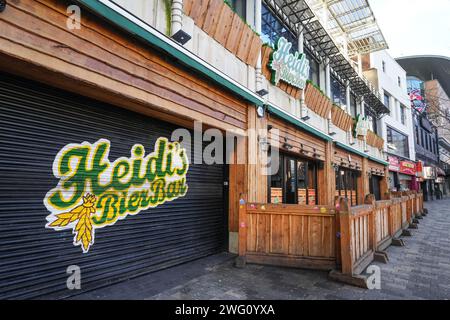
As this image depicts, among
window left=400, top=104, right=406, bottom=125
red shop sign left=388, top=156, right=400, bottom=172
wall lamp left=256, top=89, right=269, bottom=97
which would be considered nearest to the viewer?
wall lamp left=256, top=89, right=269, bottom=97

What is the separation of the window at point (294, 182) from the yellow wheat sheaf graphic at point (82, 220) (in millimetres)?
5563

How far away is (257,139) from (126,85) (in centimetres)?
408

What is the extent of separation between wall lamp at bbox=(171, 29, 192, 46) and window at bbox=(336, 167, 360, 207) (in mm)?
11908

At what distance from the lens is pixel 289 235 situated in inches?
215

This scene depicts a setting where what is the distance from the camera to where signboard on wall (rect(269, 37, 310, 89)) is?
815 centimetres

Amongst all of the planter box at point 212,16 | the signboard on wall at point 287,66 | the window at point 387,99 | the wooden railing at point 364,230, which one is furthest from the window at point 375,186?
the planter box at point 212,16

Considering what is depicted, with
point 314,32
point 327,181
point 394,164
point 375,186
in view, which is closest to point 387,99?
point 394,164

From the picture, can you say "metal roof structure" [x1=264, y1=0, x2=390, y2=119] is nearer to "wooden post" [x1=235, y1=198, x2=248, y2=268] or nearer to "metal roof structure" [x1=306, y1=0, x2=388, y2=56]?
"metal roof structure" [x1=306, y1=0, x2=388, y2=56]

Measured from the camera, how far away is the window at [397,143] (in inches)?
951

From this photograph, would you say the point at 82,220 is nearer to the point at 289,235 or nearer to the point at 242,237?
the point at 242,237

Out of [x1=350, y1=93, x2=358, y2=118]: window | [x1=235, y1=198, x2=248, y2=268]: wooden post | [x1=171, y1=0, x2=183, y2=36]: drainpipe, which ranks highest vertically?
[x1=350, y1=93, x2=358, y2=118]: window

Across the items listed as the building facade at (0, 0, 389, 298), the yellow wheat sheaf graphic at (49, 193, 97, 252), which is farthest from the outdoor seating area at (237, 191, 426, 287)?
the yellow wheat sheaf graphic at (49, 193, 97, 252)

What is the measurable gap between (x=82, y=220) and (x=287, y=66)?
7.47 metres
